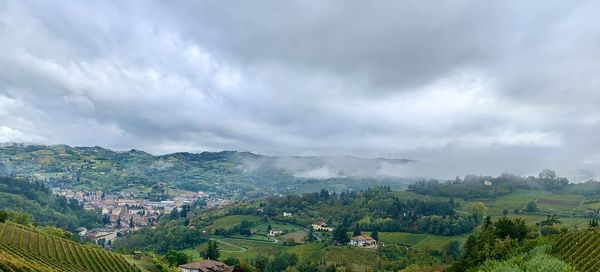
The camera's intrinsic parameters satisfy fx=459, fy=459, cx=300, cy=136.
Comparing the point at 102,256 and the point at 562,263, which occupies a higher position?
the point at 562,263

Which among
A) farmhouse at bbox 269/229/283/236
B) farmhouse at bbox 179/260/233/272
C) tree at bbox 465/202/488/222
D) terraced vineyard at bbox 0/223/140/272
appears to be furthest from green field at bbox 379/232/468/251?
terraced vineyard at bbox 0/223/140/272

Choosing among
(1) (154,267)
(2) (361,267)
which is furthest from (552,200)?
(1) (154,267)

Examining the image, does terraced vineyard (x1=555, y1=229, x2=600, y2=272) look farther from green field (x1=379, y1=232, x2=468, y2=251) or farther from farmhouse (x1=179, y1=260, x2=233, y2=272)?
green field (x1=379, y1=232, x2=468, y2=251)

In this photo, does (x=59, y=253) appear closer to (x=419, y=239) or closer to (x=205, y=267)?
(x=205, y=267)

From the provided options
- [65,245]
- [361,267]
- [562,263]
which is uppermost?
[562,263]

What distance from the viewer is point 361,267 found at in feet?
391

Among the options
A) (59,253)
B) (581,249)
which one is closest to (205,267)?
(59,253)

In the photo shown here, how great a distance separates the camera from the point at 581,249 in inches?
2023

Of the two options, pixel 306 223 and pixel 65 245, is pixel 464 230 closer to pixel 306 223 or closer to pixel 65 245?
pixel 306 223

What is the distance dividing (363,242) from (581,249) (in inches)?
3824

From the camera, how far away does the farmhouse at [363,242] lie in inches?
5704

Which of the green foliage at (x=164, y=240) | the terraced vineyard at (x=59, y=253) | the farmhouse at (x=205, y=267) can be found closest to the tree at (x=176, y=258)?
the farmhouse at (x=205, y=267)

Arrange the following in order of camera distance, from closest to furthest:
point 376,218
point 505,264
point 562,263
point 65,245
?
point 562,263 < point 505,264 < point 65,245 < point 376,218

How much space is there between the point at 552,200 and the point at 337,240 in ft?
344
